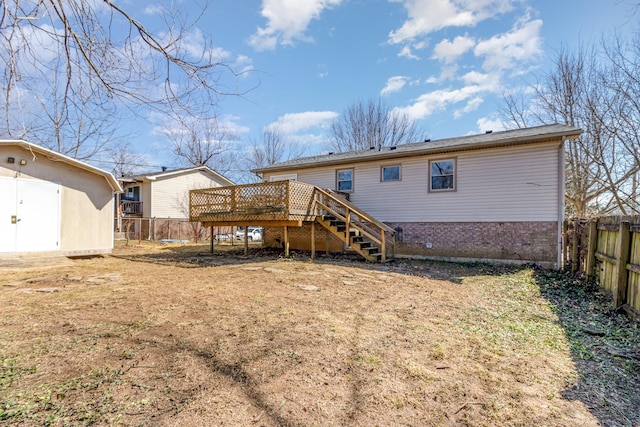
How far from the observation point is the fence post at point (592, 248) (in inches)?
252

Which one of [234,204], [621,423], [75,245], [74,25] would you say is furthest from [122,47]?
[75,245]

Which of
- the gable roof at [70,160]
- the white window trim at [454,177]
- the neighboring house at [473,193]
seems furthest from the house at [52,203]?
the white window trim at [454,177]

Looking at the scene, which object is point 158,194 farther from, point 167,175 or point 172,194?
point 167,175

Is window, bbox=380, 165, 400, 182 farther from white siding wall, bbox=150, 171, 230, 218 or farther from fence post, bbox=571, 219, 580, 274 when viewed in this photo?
white siding wall, bbox=150, 171, 230, 218

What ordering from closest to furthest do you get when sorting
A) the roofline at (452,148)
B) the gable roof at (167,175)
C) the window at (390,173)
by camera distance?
the roofline at (452,148)
the window at (390,173)
the gable roof at (167,175)

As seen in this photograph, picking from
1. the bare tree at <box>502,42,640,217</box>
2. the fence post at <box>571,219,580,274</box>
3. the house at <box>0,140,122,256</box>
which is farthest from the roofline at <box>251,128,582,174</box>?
the bare tree at <box>502,42,640,217</box>

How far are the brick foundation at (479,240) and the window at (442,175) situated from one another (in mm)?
1262

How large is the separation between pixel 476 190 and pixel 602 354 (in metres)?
7.50

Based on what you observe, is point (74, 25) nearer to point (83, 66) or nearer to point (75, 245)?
point (83, 66)

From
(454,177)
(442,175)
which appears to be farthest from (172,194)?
(454,177)

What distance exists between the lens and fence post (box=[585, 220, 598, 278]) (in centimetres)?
641

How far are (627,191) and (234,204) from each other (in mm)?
18043

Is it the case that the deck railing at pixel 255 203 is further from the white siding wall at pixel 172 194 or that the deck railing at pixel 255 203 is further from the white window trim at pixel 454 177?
the white siding wall at pixel 172 194

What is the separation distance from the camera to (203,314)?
4.23 metres
